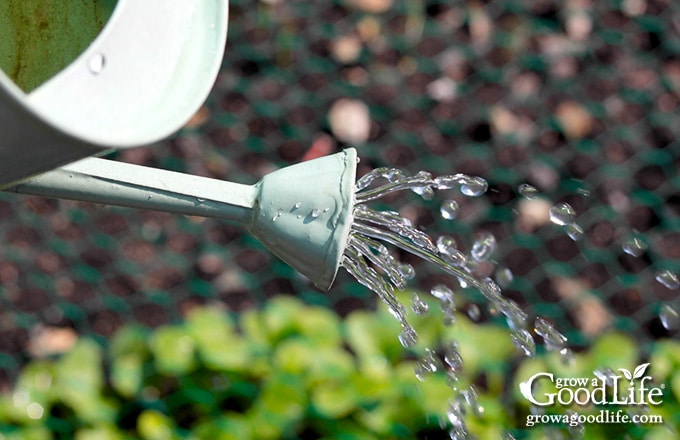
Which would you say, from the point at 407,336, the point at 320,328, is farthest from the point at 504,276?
the point at 407,336

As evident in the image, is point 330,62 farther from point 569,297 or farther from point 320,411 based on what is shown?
point 320,411

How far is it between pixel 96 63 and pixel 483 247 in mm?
1606

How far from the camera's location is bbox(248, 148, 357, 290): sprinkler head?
2.78 ft

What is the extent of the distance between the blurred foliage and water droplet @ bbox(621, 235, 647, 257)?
A: 1.34 ft

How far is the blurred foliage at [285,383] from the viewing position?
69.3 inches

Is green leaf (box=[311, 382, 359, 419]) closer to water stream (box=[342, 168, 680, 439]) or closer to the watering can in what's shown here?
water stream (box=[342, 168, 680, 439])

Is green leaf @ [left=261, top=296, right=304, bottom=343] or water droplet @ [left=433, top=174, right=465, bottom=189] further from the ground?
water droplet @ [left=433, top=174, right=465, bottom=189]

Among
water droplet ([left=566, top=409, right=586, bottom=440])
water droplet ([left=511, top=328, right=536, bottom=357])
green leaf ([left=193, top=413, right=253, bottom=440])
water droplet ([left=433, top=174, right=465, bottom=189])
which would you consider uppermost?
water droplet ([left=433, top=174, right=465, bottom=189])

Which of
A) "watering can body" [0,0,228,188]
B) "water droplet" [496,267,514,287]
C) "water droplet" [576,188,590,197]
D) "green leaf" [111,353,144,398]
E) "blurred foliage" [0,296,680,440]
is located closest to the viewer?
"watering can body" [0,0,228,188]

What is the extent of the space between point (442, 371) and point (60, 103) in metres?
1.37

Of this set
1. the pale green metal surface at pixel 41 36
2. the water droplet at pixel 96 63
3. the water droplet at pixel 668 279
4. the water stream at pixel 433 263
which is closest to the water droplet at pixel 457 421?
the water stream at pixel 433 263

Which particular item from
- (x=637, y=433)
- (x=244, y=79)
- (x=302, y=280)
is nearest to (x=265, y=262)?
(x=302, y=280)

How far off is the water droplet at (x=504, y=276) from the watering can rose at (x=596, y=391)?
1.44ft

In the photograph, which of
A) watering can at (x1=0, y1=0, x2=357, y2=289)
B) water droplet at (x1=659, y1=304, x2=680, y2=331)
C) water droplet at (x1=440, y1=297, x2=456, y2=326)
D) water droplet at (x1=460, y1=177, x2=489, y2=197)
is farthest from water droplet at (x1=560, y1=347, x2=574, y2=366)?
watering can at (x1=0, y1=0, x2=357, y2=289)
